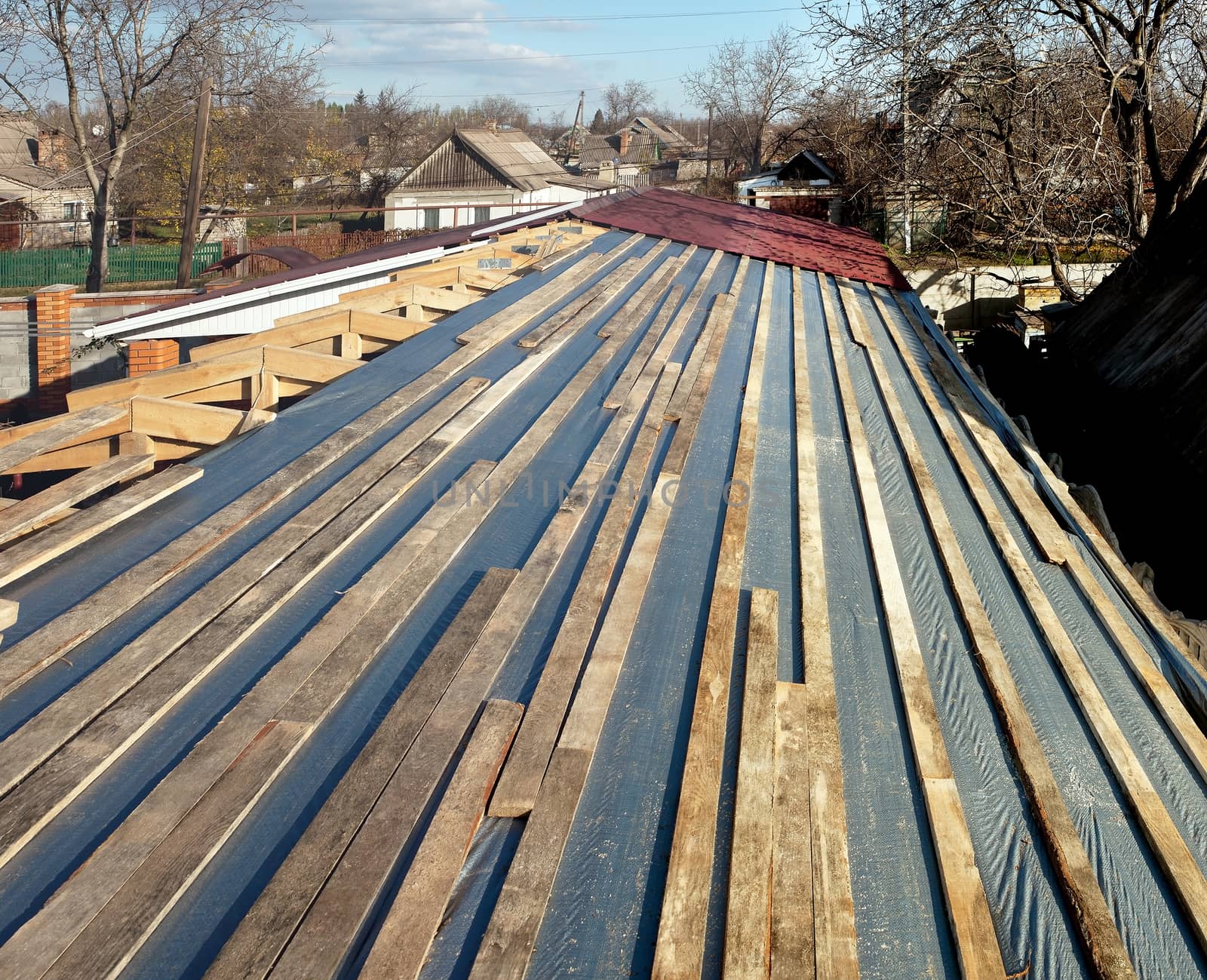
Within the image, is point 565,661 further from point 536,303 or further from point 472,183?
point 472,183

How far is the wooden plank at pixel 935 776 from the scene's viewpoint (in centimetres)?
209

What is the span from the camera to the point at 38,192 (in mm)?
35375

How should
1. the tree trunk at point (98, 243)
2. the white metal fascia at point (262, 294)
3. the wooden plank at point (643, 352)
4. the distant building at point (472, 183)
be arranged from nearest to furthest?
the wooden plank at point (643, 352) < the white metal fascia at point (262, 294) < the tree trunk at point (98, 243) < the distant building at point (472, 183)

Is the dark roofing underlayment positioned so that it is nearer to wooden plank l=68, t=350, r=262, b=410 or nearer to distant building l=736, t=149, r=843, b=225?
wooden plank l=68, t=350, r=262, b=410

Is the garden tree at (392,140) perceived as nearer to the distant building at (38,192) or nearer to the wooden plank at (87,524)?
the distant building at (38,192)

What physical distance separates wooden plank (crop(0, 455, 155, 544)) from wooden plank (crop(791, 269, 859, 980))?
283 centimetres

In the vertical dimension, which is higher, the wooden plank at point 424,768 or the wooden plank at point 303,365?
the wooden plank at point 303,365

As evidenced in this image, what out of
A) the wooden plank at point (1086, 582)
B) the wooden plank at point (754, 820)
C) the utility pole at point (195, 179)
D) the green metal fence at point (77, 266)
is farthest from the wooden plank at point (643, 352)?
the green metal fence at point (77, 266)

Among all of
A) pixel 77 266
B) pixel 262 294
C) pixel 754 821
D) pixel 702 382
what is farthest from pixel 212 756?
pixel 77 266

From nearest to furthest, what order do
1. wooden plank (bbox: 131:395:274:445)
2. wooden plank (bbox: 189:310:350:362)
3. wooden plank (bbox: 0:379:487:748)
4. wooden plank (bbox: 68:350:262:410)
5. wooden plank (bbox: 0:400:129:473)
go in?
wooden plank (bbox: 0:379:487:748)
wooden plank (bbox: 0:400:129:473)
wooden plank (bbox: 131:395:274:445)
wooden plank (bbox: 68:350:262:410)
wooden plank (bbox: 189:310:350:362)

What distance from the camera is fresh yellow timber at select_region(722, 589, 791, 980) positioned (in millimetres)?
1967

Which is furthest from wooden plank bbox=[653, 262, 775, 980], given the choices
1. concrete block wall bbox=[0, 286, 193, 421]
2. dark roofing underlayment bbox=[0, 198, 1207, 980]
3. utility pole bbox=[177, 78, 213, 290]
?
utility pole bbox=[177, 78, 213, 290]

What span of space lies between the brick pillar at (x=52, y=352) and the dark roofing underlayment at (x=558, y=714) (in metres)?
8.97

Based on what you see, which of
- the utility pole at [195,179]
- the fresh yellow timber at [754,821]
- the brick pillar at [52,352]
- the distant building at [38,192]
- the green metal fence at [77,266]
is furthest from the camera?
the distant building at [38,192]
